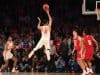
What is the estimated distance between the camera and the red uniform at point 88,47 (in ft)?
74.8

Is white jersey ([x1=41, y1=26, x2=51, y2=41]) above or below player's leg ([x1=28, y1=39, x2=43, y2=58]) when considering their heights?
above

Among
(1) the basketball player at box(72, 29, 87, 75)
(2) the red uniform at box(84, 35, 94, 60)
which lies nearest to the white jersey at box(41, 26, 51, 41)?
(1) the basketball player at box(72, 29, 87, 75)

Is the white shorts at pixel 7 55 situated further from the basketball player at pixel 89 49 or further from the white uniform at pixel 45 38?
the basketball player at pixel 89 49

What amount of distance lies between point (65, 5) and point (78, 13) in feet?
2.43

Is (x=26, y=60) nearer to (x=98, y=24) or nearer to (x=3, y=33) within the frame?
(x=3, y=33)

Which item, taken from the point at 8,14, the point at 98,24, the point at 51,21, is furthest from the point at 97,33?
the point at 8,14

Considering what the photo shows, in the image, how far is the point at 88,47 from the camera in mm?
22953

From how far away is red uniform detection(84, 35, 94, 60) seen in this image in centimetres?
2281

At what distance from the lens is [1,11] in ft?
82.9

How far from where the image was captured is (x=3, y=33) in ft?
81.7

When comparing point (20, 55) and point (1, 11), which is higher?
point (1, 11)

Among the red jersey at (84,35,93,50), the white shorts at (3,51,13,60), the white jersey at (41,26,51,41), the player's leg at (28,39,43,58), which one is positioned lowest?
the white shorts at (3,51,13,60)

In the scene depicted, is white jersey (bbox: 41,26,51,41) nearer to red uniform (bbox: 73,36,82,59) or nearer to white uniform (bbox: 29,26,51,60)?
white uniform (bbox: 29,26,51,60)

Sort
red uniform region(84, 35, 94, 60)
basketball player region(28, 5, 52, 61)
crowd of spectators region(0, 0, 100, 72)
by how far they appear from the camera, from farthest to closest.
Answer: basketball player region(28, 5, 52, 61), crowd of spectators region(0, 0, 100, 72), red uniform region(84, 35, 94, 60)
